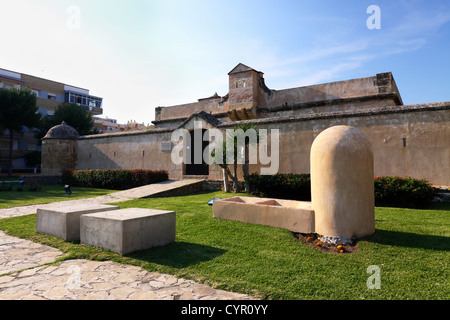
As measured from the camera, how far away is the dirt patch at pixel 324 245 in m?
4.56

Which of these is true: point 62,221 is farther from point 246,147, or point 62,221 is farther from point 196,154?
point 196,154

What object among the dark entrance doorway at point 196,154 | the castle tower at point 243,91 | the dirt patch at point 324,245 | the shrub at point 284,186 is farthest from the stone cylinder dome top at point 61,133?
the dirt patch at point 324,245

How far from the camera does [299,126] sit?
38.8 feet

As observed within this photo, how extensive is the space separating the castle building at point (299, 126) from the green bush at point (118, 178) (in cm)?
116

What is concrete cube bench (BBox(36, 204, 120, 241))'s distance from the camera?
536 centimetres

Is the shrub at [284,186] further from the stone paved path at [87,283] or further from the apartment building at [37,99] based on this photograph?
the apartment building at [37,99]

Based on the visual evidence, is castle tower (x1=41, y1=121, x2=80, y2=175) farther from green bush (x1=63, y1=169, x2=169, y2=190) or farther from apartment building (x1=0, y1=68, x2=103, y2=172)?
apartment building (x1=0, y1=68, x2=103, y2=172)

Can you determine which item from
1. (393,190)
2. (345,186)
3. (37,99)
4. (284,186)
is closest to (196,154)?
(284,186)

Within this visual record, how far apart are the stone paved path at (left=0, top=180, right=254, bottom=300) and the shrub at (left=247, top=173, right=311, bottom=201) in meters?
7.02

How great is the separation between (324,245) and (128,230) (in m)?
3.41

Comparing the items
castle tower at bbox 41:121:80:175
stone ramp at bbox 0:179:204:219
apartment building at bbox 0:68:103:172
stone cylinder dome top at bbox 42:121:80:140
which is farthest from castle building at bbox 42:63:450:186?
apartment building at bbox 0:68:103:172

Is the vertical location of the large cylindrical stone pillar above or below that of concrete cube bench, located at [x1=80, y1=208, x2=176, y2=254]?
above

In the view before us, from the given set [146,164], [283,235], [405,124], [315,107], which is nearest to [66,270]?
[283,235]
